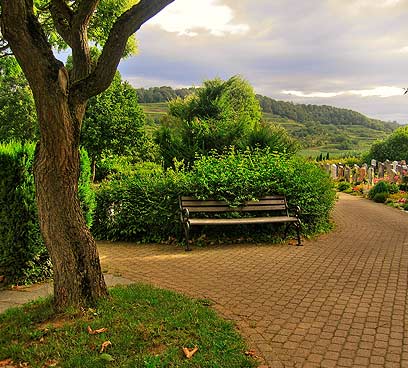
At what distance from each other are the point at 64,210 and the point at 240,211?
517cm

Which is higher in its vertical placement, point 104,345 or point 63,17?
point 63,17

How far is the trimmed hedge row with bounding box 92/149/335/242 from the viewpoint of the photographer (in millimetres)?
9117

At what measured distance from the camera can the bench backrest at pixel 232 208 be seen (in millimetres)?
8852

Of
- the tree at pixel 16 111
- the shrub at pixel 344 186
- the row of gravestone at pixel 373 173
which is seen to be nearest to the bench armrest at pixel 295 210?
the row of gravestone at pixel 373 173

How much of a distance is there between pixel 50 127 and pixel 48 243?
1.24 metres

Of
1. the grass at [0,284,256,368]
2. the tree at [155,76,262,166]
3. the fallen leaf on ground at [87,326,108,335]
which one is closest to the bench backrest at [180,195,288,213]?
the grass at [0,284,256,368]

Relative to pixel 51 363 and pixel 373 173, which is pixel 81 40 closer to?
pixel 51 363

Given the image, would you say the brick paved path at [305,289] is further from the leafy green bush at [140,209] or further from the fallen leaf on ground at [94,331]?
the fallen leaf on ground at [94,331]

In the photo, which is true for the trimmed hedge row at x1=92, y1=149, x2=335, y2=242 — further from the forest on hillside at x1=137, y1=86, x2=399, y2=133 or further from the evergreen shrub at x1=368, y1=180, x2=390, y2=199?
the forest on hillside at x1=137, y1=86, x2=399, y2=133

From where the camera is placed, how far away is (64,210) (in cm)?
446

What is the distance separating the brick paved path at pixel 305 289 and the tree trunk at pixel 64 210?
1635 millimetres

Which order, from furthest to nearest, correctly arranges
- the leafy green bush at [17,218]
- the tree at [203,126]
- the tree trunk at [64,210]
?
1. the tree at [203,126]
2. the leafy green bush at [17,218]
3. the tree trunk at [64,210]

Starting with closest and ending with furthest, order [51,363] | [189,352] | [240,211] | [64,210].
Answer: [51,363], [189,352], [64,210], [240,211]

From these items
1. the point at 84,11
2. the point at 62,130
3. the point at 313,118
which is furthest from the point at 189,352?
the point at 313,118
